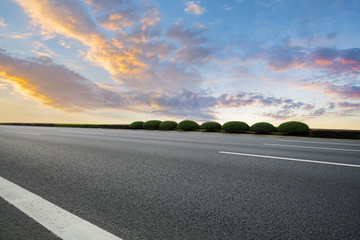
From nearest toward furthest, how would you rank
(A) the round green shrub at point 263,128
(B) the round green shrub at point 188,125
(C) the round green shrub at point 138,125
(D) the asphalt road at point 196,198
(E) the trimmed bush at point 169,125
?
(D) the asphalt road at point 196,198 < (A) the round green shrub at point 263,128 < (B) the round green shrub at point 188,125 < (E) the trimmed bush at point 169,125 < (C) the round green shrub at point 138,125

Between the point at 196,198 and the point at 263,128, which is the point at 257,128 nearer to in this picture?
the point at 263,128

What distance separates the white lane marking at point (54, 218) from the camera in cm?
162

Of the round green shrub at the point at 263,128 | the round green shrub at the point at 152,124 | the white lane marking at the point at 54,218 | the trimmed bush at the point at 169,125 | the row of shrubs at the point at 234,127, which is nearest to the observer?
the white lane marking at the point at 54,218

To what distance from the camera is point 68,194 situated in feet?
8.43

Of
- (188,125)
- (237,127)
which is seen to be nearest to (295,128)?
(237,127)

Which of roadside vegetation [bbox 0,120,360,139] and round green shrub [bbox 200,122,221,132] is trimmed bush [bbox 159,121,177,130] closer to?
Answer: roadside vegetation [bbox 0,120,360,139]

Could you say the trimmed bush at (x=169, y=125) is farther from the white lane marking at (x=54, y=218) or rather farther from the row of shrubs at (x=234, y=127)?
the white lane marking at (x=54, y=218)

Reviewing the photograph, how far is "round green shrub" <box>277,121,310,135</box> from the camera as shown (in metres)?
18.5

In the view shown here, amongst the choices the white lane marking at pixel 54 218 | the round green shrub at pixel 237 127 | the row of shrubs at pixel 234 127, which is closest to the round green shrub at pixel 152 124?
the row of shrubs at pixel 234 127

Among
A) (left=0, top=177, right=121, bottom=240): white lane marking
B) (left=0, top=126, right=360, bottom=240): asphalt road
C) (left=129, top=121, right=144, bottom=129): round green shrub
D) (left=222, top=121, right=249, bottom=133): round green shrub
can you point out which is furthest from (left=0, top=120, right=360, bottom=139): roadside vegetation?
(left=0, top=177, right=121, bottom=240): white lane marking

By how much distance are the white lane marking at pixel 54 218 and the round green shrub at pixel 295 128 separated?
20192mm

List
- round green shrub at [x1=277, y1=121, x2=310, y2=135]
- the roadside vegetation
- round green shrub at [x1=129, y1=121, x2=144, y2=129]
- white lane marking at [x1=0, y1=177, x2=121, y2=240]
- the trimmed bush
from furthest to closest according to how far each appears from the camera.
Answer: round green shrub at [x1=129, y1=121, x2=144, y2=129] → the trimmed bush → round green shrub at [x1=277, y1=121, x2=310, y2=135] → the roadside vegetation → white lane marking at [x1=0, y1=177, x2=121, y2=240]

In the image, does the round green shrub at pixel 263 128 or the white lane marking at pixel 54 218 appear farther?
the round green shrub at pixel 263 128

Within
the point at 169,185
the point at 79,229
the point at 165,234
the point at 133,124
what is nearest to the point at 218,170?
the point at 169,185
